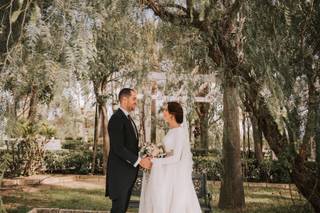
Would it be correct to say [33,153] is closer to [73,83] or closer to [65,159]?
[65,159]

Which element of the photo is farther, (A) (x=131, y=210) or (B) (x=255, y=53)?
(A) (x=131, y=210)

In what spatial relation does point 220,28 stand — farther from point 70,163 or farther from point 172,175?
point 70,163

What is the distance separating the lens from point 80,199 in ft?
29.8

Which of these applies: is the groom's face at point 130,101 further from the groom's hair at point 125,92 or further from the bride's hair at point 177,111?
the bride's hair at point 177,111

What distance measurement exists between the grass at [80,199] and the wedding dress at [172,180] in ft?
8.83

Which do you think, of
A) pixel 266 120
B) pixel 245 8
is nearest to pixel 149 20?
pixel 245 8

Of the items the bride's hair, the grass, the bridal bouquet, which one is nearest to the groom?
the bridal bouquet

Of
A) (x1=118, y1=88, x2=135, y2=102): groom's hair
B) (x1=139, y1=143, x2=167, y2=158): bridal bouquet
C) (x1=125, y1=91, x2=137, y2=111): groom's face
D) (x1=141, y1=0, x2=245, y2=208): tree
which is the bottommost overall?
(x1=139, y1=143, x2=167, y2=158): bridal bouquet

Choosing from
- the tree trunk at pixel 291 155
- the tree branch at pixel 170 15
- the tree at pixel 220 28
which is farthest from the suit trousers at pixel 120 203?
the tree branch at pixel 170 15

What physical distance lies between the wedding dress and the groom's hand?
43 mm

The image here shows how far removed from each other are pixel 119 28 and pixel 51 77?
173 centimetres

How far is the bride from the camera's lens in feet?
15.0

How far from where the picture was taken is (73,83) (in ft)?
7.68

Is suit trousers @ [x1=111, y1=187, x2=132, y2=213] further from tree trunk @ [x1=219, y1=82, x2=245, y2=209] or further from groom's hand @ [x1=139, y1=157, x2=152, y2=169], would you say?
tree trunk @ [x1=219, y1=82, x2=245, y2=209]
